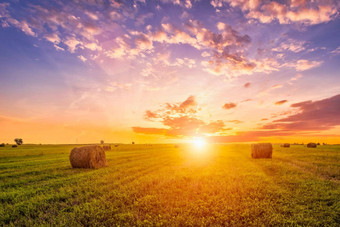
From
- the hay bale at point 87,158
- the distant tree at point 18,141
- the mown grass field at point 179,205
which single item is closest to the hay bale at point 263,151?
the mown grass field at point 179,205

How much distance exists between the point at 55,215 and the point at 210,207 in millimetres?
5968

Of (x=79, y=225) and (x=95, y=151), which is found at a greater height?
(x=95, y=151)

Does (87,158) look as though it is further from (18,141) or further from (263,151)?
(18,141)

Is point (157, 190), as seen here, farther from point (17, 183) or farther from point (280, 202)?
point (17, 183)

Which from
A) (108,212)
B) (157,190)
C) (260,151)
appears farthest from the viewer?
(260,151)

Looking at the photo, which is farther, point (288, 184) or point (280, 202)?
point (288, 184)

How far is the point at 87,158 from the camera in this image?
61.6 feet

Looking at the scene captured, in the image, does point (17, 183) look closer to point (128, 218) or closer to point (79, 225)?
point (79, 225)

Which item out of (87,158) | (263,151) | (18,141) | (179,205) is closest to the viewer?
(179,205)

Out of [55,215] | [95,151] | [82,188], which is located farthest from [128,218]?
[95,151]

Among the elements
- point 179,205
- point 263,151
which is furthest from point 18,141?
point 179,205

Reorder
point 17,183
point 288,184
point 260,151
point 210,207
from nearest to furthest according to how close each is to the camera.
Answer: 1. point 210,207
2. point 288,184
3. point 17,183
4. point 260,151

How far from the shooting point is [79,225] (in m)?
5.80

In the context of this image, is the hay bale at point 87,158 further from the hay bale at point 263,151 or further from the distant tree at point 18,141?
the distant tree at point 18,141
